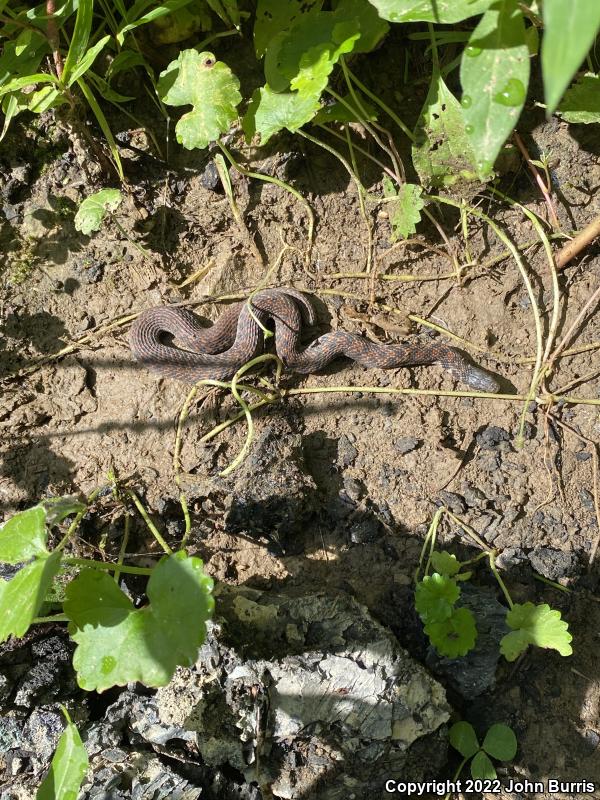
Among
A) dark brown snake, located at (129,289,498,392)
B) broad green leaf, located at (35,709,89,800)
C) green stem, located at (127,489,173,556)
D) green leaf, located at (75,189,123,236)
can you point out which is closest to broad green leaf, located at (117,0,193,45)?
green leaf, located at (75,189,123,236)

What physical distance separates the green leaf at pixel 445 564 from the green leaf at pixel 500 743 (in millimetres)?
901

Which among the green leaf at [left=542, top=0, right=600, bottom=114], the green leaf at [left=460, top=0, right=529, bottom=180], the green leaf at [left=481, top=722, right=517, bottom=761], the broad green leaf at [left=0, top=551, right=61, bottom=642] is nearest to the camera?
the green leaf at [left=542, top=0, right=600, bottom=114]

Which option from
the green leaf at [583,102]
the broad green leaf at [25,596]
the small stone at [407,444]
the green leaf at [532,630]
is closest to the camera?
the broad green leaf at [25,596]

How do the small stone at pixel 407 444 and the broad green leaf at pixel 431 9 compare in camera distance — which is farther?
the small stone at pixel 407 444

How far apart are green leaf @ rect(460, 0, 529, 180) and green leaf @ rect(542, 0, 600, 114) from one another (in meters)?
1.09

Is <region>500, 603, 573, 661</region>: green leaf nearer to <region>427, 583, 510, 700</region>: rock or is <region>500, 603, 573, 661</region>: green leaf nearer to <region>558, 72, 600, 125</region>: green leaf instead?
<region>427, 583, 510, 700</region>: rock

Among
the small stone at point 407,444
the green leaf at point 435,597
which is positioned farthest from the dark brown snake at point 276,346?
the green leaf at point 435,597

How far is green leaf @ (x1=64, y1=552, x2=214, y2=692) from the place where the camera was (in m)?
2.44

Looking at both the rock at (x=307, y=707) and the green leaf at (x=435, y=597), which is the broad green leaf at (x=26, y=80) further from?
the green leaf at (x=435, y=597)

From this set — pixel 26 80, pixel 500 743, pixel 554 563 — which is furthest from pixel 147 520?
pixel 26 80

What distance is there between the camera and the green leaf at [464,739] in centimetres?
346

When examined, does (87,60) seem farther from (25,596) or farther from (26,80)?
(25,596)

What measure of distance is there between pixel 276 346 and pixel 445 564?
184cm

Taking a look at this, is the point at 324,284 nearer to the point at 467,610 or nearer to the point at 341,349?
the point at 341,349
